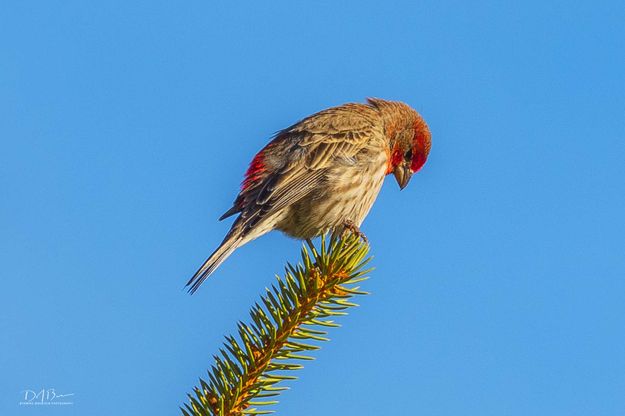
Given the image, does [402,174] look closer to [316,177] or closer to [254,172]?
[316,177]

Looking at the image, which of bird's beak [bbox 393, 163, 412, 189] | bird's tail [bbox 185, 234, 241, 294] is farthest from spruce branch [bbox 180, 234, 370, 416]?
bird's beak [bbox 393, 163, 412, 189]

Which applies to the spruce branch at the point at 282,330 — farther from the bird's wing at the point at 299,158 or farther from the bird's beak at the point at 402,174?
the bird's beak at the point at 402,174

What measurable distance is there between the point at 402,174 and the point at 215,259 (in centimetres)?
341

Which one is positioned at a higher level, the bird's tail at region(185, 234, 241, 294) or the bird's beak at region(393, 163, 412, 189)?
the bird's beak at region(393, 163, 412, 189)

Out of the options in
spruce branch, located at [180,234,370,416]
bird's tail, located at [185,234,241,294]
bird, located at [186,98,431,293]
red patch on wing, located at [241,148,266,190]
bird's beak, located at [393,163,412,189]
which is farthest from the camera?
bird's beak, located at [393,163,412,189]

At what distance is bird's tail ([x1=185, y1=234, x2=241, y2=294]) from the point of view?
542cm

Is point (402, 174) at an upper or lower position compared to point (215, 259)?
upper

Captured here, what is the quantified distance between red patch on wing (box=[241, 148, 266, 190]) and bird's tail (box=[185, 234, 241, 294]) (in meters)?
0.78

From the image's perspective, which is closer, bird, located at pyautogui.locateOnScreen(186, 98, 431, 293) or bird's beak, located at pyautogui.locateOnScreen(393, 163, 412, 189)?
bird, located at pyautogui.locateOnScreen(186, 98, 431, 293)

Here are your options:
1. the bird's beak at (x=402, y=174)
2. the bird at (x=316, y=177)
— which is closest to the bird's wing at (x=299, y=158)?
the bird at (x=316, y=177)

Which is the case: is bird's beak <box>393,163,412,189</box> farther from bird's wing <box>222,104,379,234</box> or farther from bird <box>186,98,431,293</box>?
bird's wing <box>222,104,379,234</box>

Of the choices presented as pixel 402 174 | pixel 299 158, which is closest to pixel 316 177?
pixel 299 158

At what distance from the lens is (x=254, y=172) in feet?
23.7

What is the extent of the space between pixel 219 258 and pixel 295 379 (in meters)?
2.76
